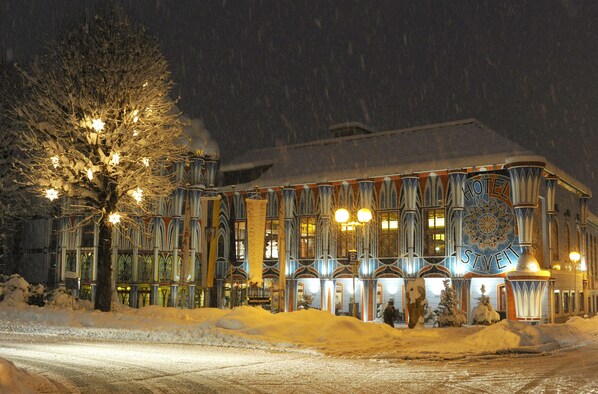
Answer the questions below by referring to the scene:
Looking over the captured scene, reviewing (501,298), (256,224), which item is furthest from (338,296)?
(501,298)

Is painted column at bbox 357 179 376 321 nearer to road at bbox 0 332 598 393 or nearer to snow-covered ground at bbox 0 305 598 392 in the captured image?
snow-covered ground at bbox 0 305 598 392

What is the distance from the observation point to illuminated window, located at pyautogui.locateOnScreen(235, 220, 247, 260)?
149 ft

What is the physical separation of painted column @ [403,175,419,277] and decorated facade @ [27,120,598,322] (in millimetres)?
60

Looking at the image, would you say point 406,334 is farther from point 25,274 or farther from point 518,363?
point 25,274

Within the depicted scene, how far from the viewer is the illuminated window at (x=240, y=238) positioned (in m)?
45.4

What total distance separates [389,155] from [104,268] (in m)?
20.9

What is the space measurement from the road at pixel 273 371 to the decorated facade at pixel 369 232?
11622 mm

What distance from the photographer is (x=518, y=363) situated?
16375 millimetres

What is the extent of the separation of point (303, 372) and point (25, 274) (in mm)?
38315

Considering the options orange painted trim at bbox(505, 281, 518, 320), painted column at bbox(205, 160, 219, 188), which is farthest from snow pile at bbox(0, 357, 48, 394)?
painted column at bbox(205, 160, 219, 188)

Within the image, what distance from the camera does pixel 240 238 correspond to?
45.6 m

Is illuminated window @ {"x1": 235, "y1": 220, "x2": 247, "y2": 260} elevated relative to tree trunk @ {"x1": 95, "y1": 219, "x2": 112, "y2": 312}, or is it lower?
elevated

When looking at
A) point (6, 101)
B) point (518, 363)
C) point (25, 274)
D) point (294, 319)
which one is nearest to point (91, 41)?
point (6, 101)

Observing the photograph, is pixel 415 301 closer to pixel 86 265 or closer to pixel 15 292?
pixel 15 292
